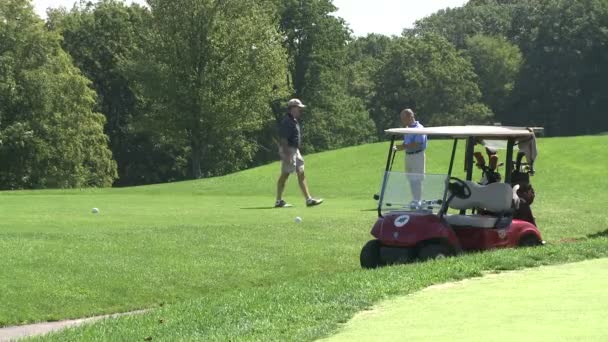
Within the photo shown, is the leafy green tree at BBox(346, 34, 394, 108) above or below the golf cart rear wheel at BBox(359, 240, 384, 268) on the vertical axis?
above

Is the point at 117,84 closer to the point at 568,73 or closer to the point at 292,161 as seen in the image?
the point at 568,73

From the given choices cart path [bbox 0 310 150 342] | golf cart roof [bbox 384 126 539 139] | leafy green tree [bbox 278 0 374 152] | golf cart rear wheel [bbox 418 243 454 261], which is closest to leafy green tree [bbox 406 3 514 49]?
leafy green tree [bbox 278 0 374 152]

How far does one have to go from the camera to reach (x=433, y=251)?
12.5 meters

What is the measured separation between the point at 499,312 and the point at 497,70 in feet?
265

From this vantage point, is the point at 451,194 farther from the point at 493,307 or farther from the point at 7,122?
the point at 7,122

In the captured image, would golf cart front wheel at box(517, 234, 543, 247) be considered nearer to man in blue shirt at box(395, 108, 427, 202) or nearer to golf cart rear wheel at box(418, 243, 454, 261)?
golf cart rear wheel at box(418, 243, 454, 261)

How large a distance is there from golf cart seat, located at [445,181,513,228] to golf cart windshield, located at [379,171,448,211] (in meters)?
0.36

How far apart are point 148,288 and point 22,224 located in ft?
14.9

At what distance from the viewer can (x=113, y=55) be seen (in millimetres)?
67812

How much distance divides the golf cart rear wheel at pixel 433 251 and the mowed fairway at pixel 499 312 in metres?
1.67

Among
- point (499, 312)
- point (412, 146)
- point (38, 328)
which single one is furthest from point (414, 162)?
point (499, 312)

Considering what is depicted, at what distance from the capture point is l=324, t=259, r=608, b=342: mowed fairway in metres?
7.24

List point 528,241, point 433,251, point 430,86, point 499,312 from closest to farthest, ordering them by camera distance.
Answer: point 499,312 < point 433,251 < point 528,241 < point 430,86

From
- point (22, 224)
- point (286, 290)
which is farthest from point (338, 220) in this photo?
point (286, 290)
